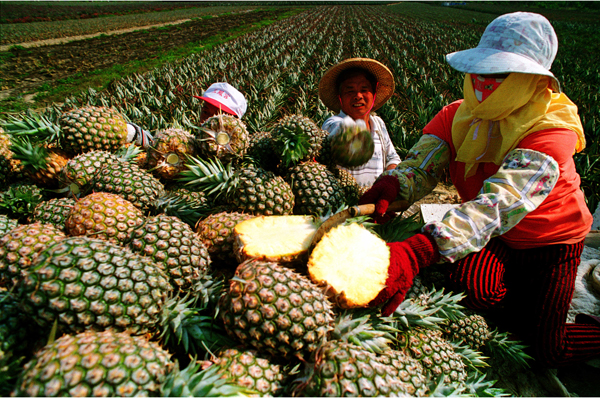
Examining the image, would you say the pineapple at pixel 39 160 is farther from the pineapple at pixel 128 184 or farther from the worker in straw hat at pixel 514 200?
the worker in straw hat at pixel 514 200

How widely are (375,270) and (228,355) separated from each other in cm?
87

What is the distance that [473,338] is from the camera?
2.20 metres

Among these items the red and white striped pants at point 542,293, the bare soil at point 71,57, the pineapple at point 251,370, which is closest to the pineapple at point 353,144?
the red and white striped pants at point 542,293

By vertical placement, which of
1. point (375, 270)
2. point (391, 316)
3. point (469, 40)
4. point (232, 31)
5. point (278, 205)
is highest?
point (232, 31)

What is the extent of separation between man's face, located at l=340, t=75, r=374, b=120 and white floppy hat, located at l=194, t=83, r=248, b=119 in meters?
1.27

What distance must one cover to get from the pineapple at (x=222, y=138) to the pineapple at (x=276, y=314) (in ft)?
3.83

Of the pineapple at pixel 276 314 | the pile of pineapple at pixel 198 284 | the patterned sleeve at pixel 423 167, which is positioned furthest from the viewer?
the patterned sleeve at pixel 423 167

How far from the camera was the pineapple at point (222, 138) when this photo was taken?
2346 millimetres

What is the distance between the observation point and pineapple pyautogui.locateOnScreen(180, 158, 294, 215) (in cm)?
213

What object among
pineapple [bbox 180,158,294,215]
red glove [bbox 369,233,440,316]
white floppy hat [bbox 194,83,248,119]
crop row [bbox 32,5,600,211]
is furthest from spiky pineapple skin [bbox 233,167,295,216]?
white floppy hat [bbox 194,83,248,119]

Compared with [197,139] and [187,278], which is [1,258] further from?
[197,139]

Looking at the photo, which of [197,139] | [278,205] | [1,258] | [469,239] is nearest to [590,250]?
Result: [469,239]

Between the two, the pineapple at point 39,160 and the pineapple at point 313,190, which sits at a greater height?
the pineapple at point 39,160

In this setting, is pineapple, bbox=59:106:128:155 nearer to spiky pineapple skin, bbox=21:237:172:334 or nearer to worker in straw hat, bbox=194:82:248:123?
worker in straw hat, bbox=194:82:248:123
